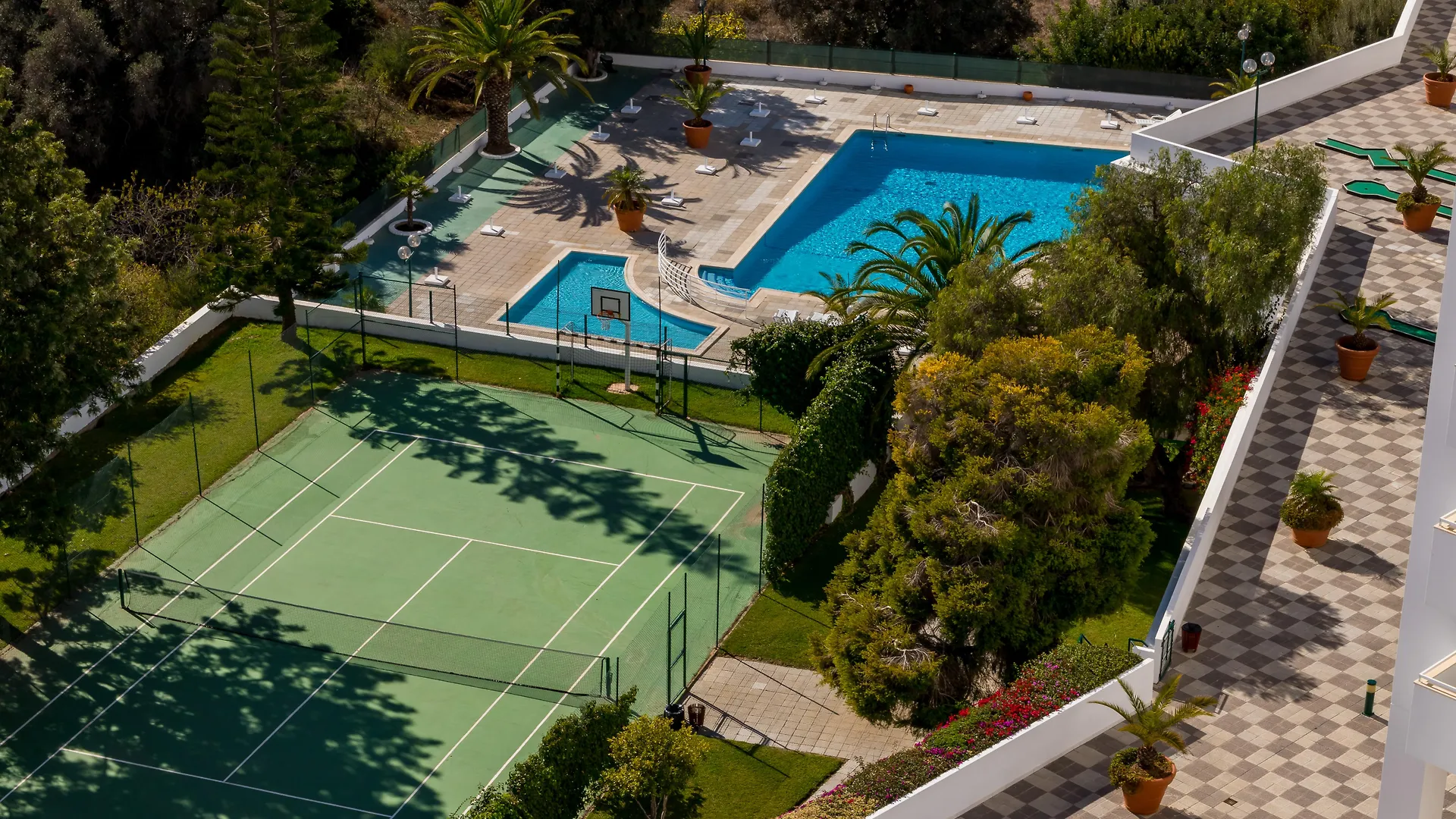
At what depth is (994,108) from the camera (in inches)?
2087

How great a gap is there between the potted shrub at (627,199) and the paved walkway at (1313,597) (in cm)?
1658

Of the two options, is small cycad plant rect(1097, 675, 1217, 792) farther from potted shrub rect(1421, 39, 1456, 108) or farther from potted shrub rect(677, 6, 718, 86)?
potted shrub rect(677, 6, 718, 86)

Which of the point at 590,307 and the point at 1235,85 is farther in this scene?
the point at 1235,85

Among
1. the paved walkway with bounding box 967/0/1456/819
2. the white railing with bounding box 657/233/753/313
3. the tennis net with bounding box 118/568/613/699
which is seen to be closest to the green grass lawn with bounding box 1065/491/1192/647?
the paved walkway with bounding box 967/0/1456/819

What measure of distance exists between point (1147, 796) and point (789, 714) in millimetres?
7620

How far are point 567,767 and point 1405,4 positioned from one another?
3501cm

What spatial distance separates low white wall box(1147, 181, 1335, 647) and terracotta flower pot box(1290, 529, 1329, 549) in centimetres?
122

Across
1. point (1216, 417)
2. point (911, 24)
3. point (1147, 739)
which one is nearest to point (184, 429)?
point (1216, 417)

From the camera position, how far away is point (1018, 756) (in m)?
23.5

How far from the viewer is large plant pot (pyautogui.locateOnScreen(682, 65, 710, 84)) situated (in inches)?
2122

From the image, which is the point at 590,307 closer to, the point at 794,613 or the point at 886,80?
the point at 794,613

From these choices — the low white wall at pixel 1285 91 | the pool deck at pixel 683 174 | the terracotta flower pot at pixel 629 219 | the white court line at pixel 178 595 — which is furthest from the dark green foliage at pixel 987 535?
the terracotta flower pot at pixel 629 219

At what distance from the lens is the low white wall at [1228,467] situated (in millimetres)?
26062

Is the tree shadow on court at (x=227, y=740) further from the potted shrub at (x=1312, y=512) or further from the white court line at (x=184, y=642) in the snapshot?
the potted shrub at (x=1312, y=512)
